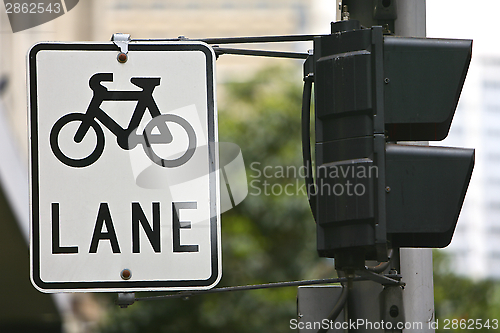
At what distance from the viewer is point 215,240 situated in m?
2.44

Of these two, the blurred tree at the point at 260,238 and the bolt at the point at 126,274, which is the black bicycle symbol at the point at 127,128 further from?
the blurred tree at the point at 260,238

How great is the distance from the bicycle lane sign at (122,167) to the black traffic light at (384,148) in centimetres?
45

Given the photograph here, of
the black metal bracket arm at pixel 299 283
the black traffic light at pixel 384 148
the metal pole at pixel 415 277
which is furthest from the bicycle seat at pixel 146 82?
the metal pole at pixel 415 277

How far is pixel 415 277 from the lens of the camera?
296 centimetres

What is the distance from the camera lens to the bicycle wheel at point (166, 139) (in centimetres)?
248

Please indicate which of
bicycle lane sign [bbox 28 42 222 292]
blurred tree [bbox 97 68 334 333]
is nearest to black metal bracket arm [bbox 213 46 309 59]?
bicycle lane sign [bbox 28 42 222 292]

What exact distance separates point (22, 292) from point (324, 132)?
9.89 m

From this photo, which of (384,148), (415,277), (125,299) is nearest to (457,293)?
(415,277)

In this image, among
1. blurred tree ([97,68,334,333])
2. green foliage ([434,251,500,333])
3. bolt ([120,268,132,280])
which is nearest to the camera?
bolt ([120,268,132,280])

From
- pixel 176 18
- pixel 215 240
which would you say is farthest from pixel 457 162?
pixel 176 18

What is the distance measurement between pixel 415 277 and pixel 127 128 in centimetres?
146

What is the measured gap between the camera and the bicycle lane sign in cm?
241

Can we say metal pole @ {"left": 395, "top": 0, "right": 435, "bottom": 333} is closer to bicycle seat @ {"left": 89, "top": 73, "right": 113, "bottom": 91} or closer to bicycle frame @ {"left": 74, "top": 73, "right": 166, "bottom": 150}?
bicycle frame @ {"left": 74, "top": 73, "right": 166, "bottom": 150}

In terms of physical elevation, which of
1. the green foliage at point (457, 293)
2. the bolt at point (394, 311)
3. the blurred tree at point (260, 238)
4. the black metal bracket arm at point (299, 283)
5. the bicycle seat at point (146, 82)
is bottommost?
the green foliage at point (457, 293)
